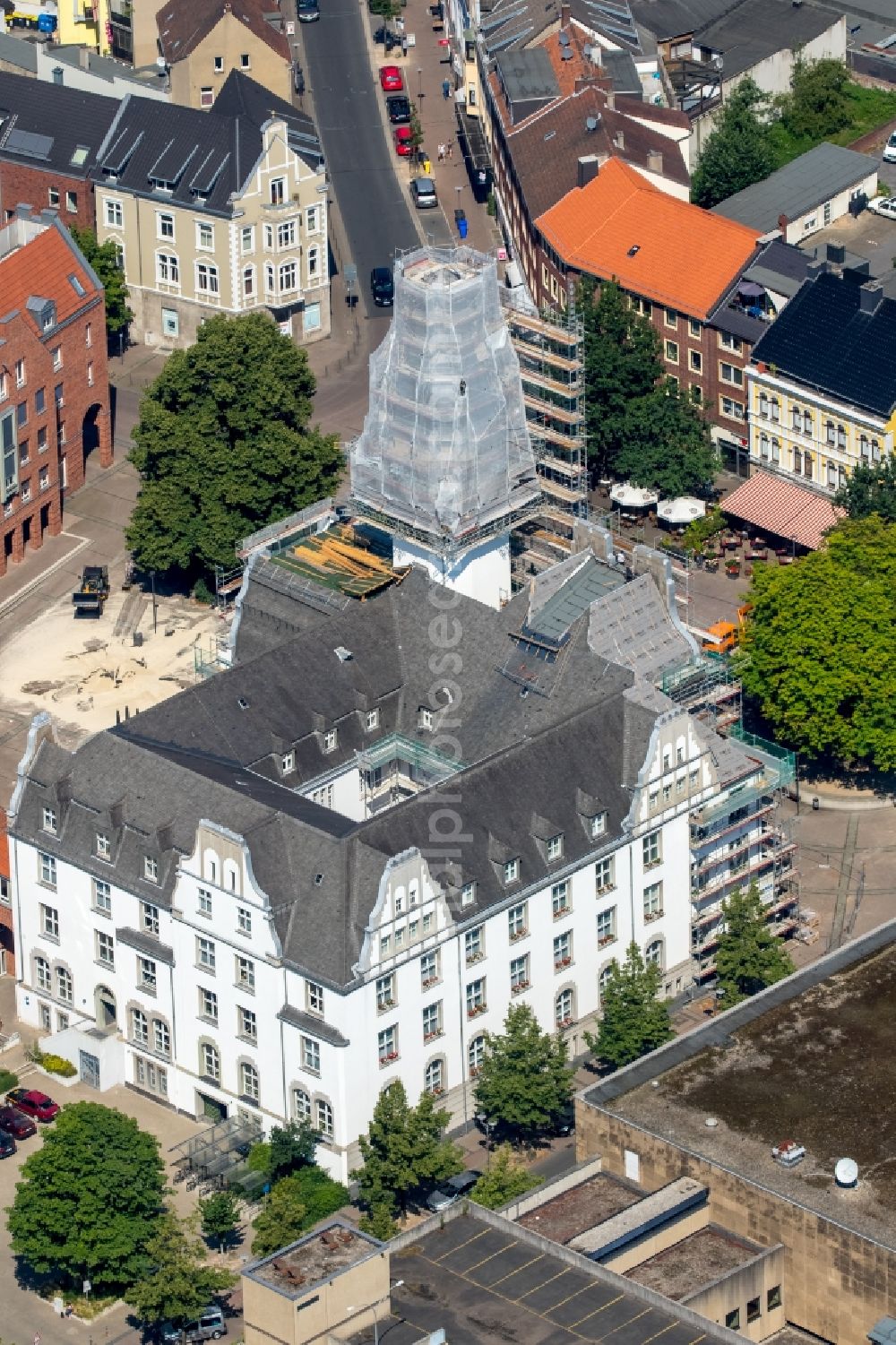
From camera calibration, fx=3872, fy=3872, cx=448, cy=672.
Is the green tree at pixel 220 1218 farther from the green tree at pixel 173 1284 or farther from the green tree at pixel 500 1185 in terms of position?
the green tree at pixel 500 1185

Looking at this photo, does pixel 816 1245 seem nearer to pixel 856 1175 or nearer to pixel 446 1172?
pixel 856 1175

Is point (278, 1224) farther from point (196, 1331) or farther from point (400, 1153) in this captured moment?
point (400, 1153)

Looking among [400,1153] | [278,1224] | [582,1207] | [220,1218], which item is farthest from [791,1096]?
[220,1218]

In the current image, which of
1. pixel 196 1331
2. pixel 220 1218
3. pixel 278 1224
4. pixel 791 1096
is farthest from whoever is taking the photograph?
pixel 220 1218

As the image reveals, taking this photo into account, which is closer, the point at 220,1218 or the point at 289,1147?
the point at 220,1218

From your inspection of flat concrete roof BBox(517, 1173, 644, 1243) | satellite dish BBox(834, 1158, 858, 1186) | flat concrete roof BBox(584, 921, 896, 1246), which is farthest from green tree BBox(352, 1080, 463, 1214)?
satellite dish BBox(834, 1158, 858, 1186)

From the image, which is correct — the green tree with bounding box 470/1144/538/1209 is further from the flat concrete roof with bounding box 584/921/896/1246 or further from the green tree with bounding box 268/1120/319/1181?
the green tree with bounding box 268/1120/319/1181
